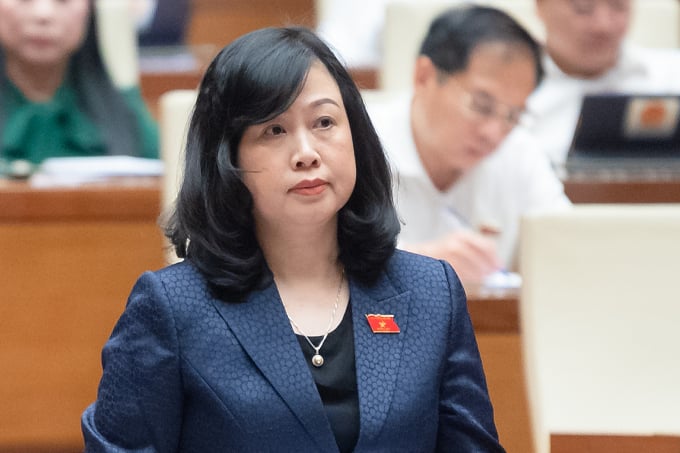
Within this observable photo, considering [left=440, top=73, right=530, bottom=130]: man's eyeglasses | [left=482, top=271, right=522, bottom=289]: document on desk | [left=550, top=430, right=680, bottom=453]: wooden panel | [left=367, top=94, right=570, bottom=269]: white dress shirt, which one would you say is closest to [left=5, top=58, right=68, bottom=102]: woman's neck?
[left=367, top=94, right=570, bottom=269]: white dress shirt

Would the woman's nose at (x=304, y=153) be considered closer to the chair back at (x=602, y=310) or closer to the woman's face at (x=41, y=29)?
the chair back at (x=602, y=310)

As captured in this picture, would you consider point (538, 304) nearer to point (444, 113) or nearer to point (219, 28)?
point (444, 113)

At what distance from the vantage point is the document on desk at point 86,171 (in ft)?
4.13

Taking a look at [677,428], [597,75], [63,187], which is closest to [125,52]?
[63,187]

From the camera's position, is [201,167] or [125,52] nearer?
[201,167]

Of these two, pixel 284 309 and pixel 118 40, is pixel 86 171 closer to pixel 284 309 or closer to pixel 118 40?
pixel 118 40

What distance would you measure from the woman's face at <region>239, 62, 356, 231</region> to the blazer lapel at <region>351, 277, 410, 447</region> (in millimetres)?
53

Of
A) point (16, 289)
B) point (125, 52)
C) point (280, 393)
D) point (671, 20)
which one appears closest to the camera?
point (280, 393)

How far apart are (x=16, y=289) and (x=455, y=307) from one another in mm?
592

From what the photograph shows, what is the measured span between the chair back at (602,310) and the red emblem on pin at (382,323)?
1.10 ft

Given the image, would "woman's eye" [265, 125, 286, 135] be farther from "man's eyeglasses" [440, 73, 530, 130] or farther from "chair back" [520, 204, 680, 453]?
"man's eyeglasses" [440, 73, 530, 130]

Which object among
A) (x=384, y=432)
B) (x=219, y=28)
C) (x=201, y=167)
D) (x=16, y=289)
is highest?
(x=201, y=167)

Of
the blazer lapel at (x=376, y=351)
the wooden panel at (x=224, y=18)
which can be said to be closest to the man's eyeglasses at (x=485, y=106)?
the blazer lapel at (x=376, y=351)

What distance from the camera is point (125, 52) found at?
165 cm
